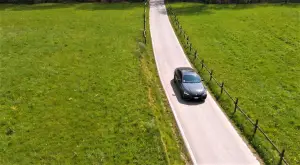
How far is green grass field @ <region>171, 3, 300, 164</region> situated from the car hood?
2.05m

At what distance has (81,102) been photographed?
21.8 m

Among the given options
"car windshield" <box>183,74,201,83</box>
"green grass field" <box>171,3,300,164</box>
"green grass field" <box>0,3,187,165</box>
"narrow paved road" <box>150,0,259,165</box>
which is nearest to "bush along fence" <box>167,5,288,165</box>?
"green grass field" <box>171,3,300,164</box>

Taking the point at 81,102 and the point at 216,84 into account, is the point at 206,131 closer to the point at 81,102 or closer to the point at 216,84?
the point at 216,84

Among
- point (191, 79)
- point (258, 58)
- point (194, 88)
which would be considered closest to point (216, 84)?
point (191, 79)

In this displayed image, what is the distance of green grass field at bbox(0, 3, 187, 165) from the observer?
17047 millimetres

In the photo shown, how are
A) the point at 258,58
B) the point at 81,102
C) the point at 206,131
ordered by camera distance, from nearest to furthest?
1. the point at 206,131
2. the point at 81,102
3. the point at 258,58

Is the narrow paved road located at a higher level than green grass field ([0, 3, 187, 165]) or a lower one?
lower

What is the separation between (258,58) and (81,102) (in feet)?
68.8

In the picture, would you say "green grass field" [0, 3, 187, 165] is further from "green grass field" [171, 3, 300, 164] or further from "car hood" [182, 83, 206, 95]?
"green grass field" [171, 3, 300, 164]

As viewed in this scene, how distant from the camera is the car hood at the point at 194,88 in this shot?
937 inches

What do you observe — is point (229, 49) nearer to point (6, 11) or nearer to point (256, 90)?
point (256, 90)

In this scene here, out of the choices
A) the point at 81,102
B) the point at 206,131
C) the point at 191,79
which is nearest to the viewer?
the point at 206,131

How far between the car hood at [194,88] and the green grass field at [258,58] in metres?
2.05

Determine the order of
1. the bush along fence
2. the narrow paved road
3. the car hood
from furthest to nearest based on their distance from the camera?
the car hood
the bush along fence
the narrow paved road
